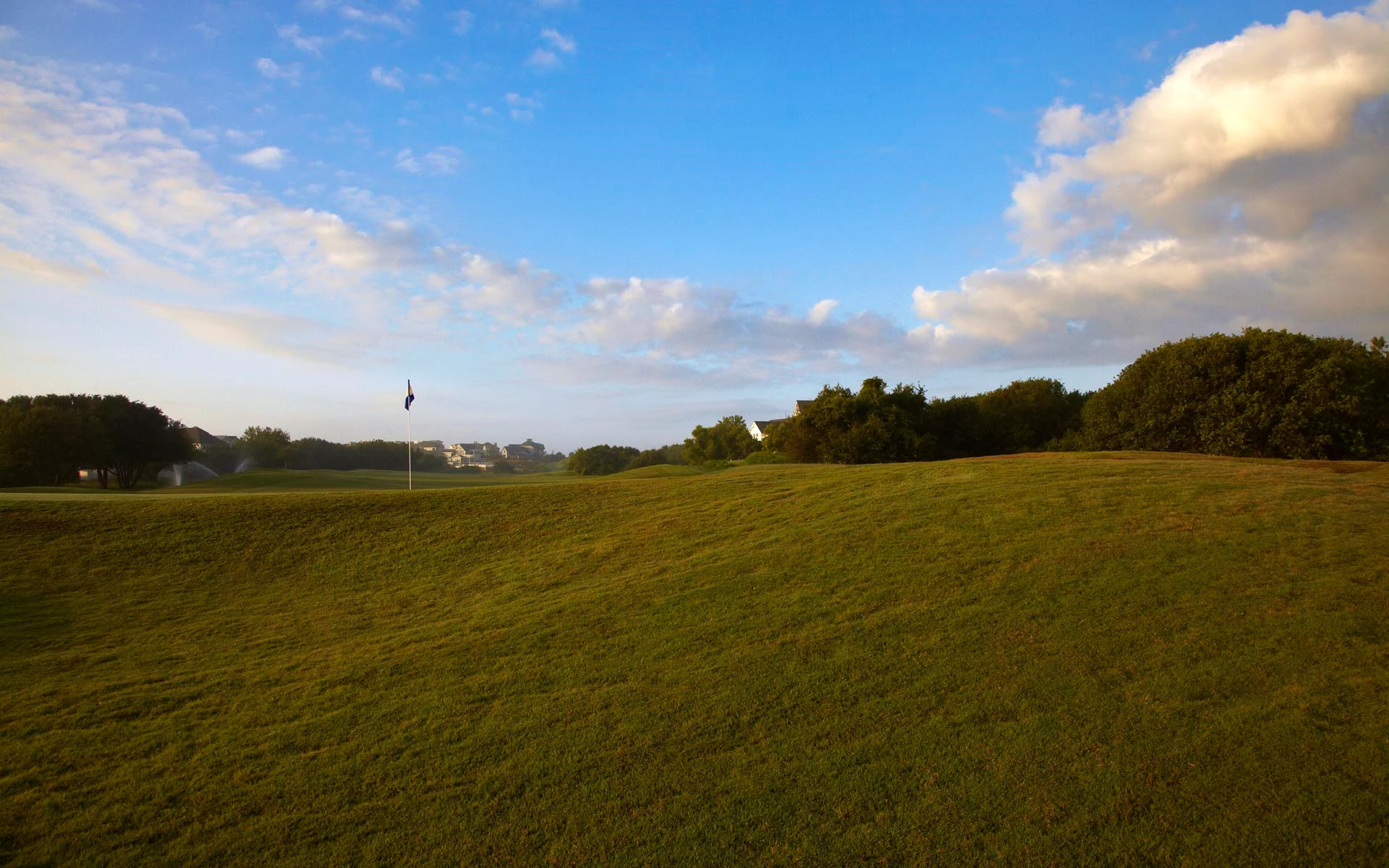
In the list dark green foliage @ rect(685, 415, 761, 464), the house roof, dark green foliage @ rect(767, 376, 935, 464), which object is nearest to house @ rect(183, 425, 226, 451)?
the house roof

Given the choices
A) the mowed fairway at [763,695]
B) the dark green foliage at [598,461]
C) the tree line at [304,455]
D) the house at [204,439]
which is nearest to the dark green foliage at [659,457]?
the dark green foliage at [598,461]

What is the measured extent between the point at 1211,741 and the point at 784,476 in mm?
15097

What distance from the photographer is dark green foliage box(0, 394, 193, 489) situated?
3659cm

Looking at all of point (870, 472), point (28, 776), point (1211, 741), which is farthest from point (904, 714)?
point (870, 472)

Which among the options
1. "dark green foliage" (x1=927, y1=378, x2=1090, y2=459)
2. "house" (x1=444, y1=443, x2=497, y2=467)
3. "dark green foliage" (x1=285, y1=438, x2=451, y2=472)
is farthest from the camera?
"house" (x1=444, y1=443, x2=497, y2=467)

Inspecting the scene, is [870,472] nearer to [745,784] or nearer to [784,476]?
[784,476]

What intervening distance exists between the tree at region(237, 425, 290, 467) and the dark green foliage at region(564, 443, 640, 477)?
28.5 meters

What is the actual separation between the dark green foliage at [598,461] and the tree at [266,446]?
93.5 feet

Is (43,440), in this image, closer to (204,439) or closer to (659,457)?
(204,439)

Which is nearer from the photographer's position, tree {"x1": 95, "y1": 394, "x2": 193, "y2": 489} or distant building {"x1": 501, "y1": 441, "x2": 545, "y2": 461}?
tree {"x1": 95, "y1": 394, "x2": 193, "y2": 489}

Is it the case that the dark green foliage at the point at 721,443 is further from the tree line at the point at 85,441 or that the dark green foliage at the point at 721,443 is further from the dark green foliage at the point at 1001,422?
the tree line at the point at 85,441

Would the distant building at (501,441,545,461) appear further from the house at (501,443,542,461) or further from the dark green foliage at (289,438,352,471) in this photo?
the dark green foliage at (289,438,352,471)

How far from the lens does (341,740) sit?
21.9ft

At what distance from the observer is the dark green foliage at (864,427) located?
40.0 m
